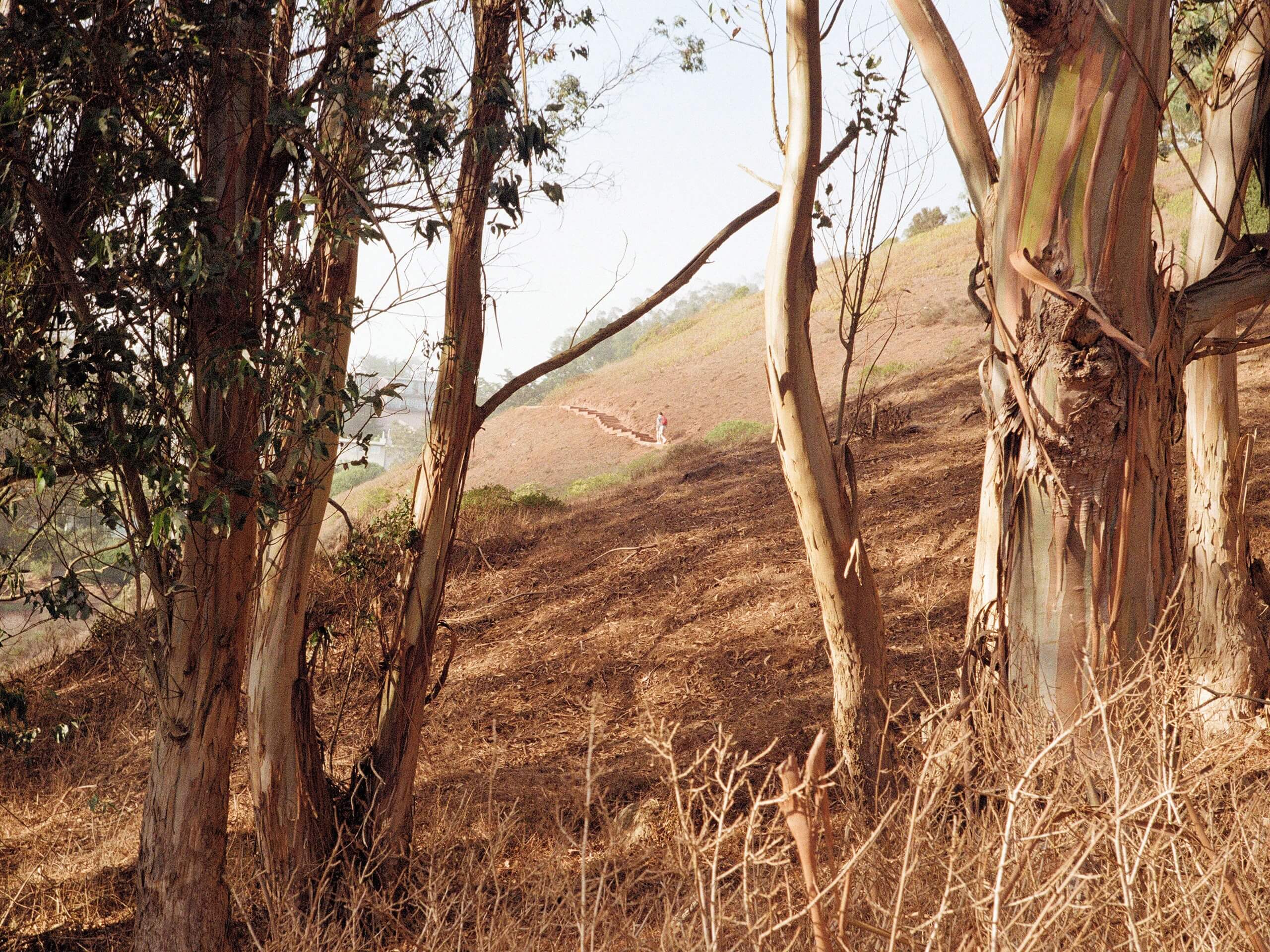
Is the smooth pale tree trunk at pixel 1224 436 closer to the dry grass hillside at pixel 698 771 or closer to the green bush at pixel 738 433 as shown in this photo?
the dry grass hillside at pixel 698 771

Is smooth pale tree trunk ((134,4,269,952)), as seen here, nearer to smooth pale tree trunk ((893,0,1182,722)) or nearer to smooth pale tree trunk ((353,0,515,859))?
smooth pale tree trunk ((353,0,515,859))

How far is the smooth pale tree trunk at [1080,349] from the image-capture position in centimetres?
310

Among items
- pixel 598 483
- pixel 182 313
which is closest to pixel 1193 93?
pixel 182 313

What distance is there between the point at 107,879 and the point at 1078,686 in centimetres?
537

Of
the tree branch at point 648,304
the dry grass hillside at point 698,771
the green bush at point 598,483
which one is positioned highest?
the tree branch at point 648,304

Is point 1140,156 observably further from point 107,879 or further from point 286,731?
point 107,879

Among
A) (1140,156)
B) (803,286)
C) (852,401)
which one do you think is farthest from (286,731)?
(852,401)

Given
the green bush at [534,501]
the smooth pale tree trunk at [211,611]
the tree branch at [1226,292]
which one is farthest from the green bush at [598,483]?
the tree branch at [1226,292]

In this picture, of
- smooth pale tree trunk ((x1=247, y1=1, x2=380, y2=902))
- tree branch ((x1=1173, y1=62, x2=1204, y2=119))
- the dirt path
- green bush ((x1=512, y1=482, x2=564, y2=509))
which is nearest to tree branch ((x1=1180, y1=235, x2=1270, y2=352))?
tree branch ((x1=1173, y1=62, x2=1204, y2=119))

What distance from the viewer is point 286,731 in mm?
4637

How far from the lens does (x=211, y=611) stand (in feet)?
13.1

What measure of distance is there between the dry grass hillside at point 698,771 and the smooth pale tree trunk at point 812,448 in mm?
289

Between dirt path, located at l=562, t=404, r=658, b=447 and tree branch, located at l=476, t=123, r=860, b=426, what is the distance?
50.7 feet

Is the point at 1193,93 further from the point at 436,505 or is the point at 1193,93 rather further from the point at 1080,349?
the point at 436,505
